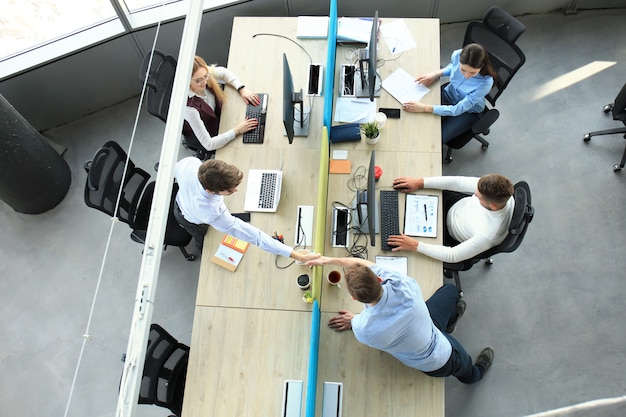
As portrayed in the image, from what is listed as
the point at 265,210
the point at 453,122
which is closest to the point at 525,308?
the point at 453,122

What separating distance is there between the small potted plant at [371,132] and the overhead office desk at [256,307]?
34 cm

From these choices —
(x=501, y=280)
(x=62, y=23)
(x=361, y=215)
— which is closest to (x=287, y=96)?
(x=361, y=215)

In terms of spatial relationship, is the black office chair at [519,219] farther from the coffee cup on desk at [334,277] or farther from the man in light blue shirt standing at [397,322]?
the coffee cup on desk at [334,277]

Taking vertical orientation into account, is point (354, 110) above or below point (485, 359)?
above

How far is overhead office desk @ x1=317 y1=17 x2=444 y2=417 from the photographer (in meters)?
2.63

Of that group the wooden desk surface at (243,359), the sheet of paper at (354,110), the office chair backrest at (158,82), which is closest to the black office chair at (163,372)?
the wooden desk surface at (243,359)

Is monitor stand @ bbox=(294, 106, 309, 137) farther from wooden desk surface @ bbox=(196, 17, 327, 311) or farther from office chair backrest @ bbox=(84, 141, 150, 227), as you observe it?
office chair backrest @ bbox=(84, 141, 150, 227)

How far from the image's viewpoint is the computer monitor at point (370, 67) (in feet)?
9.91

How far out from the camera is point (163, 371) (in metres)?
2.81

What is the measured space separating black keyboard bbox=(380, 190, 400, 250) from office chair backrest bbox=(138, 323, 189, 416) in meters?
1.45

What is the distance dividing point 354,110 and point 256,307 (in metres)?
1.58

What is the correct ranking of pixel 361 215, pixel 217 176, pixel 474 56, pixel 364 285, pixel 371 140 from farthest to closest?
pixel 371 140 < pixel 474 56 < pixel 361 215 < pixel 217 176 < pixel 364 285

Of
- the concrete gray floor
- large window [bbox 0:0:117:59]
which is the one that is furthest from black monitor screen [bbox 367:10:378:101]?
large window [bbox 0:0:117:59]

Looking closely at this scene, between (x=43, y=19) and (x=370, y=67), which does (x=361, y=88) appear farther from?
(x=43, y=19)
